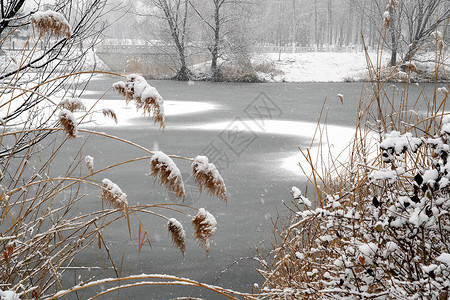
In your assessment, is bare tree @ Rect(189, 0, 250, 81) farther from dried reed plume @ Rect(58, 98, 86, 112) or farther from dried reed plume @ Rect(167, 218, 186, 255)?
dried reed plume @ Rect(167, 218, 186, 255)

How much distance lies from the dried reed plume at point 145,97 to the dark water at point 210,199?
1618 millimetres

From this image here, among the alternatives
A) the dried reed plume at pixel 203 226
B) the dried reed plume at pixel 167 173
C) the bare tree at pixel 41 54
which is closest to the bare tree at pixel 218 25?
the bare tree at pixel 41 54

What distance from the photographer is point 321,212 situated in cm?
207

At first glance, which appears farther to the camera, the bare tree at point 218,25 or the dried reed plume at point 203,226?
Answer: the bare tree at point 218,25

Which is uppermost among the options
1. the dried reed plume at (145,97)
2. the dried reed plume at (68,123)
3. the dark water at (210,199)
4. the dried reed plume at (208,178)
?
the dried reed plume at (145,97)

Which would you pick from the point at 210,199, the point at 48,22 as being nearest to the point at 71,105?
the point at 48,22

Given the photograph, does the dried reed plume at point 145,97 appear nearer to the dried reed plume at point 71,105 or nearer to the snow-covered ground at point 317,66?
the dried reed plume at point 71,105

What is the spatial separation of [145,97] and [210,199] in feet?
16.3

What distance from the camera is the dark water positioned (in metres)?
4.49

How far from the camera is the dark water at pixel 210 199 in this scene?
4492 millimetres

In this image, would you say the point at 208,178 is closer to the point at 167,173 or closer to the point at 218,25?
the point at 167,173

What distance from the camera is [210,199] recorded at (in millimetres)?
6582

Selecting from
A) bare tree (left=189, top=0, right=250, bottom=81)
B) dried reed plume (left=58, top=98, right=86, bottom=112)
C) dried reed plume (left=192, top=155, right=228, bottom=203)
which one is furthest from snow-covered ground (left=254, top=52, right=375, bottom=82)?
dried reed plume (left=192, top=155, right=228, bottom=203)

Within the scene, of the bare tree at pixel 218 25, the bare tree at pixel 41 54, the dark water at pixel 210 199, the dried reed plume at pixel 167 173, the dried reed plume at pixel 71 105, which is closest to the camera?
the dried reed plume at pixel 167 173
